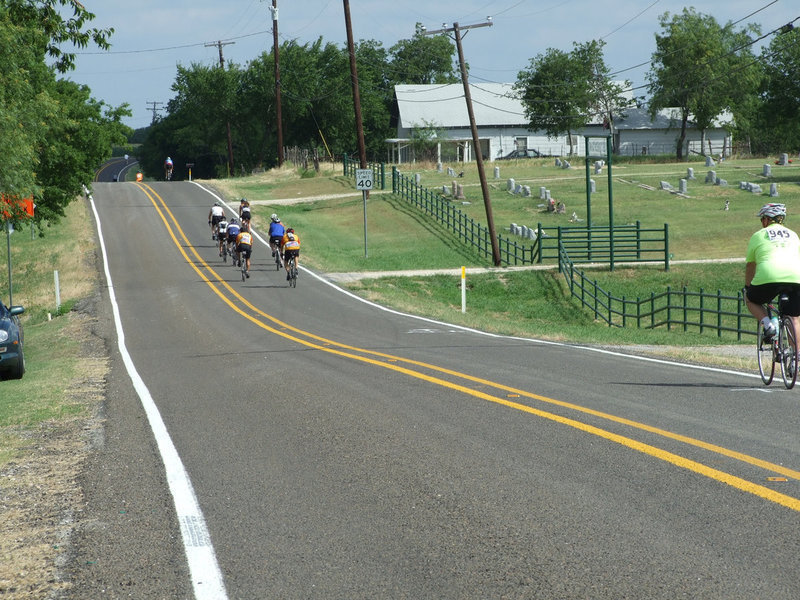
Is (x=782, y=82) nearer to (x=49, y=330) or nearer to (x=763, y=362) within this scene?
(x=49, y=330)

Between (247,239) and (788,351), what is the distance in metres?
23.3

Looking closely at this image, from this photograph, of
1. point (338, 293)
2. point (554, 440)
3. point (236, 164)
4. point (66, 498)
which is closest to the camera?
point (66, 498)

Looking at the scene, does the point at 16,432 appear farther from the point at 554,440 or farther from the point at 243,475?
the point at 554,440

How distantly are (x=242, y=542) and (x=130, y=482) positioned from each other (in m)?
1.78

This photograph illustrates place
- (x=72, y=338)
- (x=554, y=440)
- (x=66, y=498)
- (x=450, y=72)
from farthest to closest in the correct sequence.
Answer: (x=450, y=72)
(x=72, y=338)
(x=554, y=440)
(x=66, y=498)

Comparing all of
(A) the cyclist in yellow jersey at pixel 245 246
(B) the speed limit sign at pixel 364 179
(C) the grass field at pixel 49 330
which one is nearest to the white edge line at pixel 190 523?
(C) the grass field at pixel 49 330

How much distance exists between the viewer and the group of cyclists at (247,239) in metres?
29.3

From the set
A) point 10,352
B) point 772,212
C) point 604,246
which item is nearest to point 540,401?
point 772,212

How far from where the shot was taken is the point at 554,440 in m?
7.60

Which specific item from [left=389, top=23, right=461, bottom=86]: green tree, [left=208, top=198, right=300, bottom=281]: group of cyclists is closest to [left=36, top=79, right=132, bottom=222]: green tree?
[left=208, top=198, right=300, bottom=281]: group of cyclists

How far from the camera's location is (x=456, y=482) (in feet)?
21.1

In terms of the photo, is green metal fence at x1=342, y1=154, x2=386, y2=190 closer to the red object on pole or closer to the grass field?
the grass field

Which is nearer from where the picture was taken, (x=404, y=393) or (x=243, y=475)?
(x=243, y=475)

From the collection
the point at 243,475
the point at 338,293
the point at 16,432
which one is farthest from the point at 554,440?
the point at 338,293
